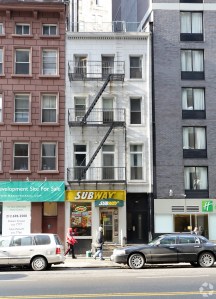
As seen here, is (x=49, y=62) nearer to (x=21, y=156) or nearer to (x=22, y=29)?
(x=22, y=29)

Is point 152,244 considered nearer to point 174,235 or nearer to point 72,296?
point 174,235

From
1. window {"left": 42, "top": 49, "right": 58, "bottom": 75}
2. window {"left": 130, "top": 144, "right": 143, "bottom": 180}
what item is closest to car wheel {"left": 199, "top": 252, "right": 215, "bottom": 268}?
window {"left": 130, "top": 144, "right": 143, "bottom": 180}

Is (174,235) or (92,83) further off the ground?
(92,83)

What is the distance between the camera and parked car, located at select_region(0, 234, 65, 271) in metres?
20.0

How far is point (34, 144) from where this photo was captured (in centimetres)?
3066

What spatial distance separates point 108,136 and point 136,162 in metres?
2.46

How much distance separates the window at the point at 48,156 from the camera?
30.7 m

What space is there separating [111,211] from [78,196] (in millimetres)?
2323

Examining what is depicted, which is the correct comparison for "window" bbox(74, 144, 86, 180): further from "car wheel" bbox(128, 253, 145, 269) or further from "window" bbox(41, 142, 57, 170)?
"car wheel" bbox(128, 253, 145, 269)

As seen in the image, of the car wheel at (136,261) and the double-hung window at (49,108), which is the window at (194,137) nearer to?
the double-hung window at (49,108)

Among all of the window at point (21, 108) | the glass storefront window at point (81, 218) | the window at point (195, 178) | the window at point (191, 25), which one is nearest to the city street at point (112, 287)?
the glass storefront window at point (81, 218)

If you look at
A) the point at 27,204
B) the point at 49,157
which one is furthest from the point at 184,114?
the point at 27,204

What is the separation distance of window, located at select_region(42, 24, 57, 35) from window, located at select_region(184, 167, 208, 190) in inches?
494

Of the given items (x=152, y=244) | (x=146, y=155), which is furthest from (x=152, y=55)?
(x=152, y=244)
